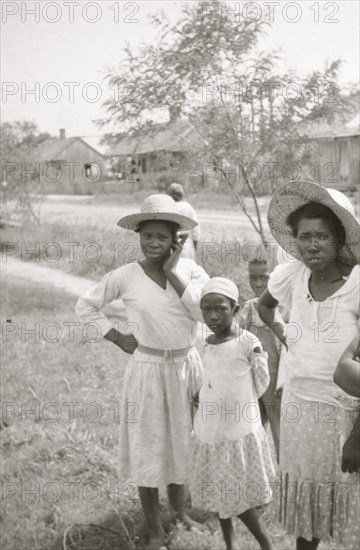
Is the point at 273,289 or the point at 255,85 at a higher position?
the point at 255,85

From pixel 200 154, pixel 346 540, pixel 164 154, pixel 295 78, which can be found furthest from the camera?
pixel 164 154

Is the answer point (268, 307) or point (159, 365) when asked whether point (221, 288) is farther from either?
point (159, 365)

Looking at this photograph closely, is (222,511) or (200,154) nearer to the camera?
(222,511)

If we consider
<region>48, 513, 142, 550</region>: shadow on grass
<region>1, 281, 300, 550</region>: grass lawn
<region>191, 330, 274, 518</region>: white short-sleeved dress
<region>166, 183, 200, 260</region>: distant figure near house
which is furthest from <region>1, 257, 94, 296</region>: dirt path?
<region>191, 330, 274, 518</region>: white short-sleeved dress

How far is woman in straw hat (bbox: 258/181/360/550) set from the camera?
2729mm

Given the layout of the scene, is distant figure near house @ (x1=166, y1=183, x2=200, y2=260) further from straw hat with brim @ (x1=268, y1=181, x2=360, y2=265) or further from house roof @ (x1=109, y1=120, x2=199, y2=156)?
straw hat with brim @ (x1=268, y1=181, x2=360, y2=265)

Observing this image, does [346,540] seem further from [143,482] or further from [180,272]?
[180,272]

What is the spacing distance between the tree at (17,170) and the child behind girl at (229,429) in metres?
17.5

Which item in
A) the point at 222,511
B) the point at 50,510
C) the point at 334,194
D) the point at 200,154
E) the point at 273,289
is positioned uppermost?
the point at 200,154

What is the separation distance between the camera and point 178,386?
3762 millimetres

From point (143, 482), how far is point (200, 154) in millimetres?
4704

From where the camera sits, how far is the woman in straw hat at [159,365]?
12.2 feet

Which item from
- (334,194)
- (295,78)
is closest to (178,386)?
(334,194)

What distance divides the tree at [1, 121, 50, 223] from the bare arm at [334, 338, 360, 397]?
18496mm
